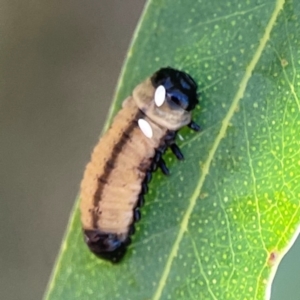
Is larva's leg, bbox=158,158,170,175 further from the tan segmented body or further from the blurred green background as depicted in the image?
the blurred green background

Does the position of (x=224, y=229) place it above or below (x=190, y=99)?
below

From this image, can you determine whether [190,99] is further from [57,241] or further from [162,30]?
[57,241]

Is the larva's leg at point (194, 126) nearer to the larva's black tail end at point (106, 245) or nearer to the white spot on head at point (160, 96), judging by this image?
the white spot on head at point (160, 96)

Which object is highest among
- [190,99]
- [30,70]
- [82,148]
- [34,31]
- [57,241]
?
[190,99]

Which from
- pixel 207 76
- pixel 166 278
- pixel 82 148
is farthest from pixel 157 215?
pixel 82 148

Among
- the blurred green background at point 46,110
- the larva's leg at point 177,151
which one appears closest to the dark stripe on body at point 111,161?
the larva's leg at point 177,151

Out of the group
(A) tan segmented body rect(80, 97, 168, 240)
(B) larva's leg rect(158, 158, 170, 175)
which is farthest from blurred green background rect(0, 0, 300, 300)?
(B) larva's leg rect(158, 158, 170, 175)

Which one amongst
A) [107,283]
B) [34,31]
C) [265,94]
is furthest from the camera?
[34,31]
